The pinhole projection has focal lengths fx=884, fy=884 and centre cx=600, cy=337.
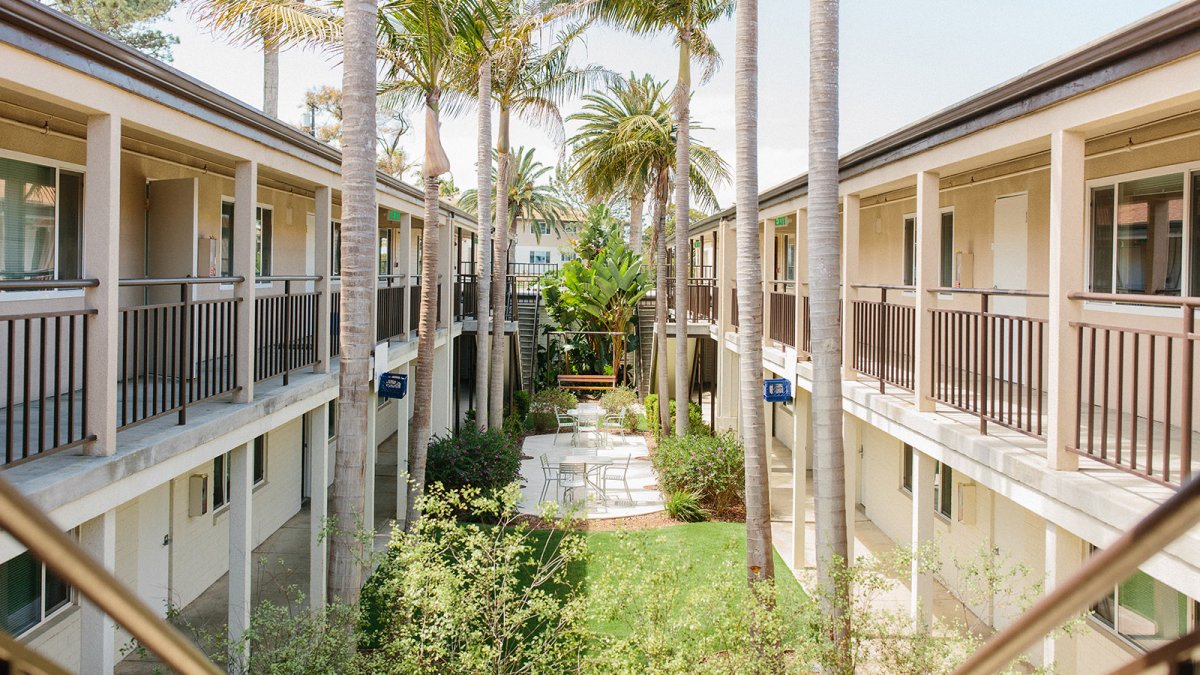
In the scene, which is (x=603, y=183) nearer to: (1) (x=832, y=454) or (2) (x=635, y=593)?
(1) (x=832, y=454)

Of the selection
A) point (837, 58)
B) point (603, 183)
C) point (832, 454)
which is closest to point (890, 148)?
point (837, 58)

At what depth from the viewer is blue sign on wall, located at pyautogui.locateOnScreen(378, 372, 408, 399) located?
12.4 meters

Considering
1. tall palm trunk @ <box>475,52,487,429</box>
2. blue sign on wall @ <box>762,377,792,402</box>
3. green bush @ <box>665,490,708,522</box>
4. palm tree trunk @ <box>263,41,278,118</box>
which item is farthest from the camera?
palm tree trunk @ <box>263,41,278,118</box>

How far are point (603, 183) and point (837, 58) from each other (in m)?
16.8

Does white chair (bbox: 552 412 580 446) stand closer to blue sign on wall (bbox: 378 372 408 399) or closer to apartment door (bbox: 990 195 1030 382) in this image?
blue sign on wall (bbox: 378 372 408 399)

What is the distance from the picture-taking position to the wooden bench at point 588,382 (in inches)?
1225

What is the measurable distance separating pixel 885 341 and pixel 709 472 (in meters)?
6.41

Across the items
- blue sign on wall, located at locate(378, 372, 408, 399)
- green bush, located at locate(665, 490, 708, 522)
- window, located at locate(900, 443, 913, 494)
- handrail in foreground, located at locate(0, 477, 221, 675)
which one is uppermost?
handrail in foreground, located at locate(0, 477, 221, 675)

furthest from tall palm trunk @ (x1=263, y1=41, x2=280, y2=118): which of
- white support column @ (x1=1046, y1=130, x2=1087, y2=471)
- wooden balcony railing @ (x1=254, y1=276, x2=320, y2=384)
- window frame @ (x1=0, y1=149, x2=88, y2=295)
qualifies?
white support column @ (x1=1046, y1=130, x2=1087, y2=471)

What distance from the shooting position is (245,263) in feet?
29.7

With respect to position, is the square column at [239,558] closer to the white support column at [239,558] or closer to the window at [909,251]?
the white support column at [239,558]

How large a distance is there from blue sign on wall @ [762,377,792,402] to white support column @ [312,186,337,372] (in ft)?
19.6

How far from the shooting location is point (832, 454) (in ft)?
27.7

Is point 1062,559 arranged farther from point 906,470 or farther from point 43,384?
point 906,470
